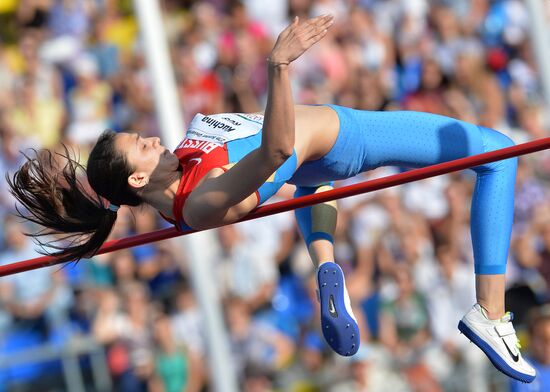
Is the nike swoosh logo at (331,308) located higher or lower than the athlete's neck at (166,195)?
lower

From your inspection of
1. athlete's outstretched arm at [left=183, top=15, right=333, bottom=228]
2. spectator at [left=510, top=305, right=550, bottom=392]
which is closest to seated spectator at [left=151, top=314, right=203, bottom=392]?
spectator at [left=510, top=305, right=550, bottom=392]

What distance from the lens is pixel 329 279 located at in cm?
481

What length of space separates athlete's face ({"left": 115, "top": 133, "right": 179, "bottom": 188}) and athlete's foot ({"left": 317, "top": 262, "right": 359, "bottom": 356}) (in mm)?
832

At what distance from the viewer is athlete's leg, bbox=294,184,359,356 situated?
468 centimetres

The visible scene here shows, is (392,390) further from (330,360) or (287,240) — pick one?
(287,240)

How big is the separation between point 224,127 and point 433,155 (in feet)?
2.84

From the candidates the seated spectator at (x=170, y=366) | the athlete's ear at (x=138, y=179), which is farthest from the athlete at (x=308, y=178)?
the seated spectator at (x=170, y=366)

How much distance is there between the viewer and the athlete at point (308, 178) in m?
4.40

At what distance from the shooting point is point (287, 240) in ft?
25.4

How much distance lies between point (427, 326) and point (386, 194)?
0.95 metres

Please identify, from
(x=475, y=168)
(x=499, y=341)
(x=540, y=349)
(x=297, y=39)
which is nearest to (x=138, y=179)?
(x=297, y=39)

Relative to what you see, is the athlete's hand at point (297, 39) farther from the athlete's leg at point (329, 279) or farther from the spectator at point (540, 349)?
the spectator at point (540, 349)

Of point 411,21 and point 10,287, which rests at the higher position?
point 411,21

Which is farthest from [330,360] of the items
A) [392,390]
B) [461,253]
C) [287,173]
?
[287,173]
